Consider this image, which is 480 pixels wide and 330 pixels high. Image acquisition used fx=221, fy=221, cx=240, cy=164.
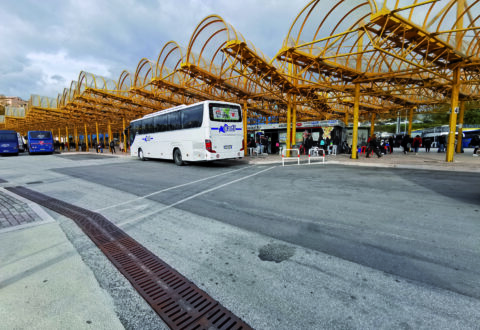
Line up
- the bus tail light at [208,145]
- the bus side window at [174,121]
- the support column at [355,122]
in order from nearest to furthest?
1. the bus tail light at [208,145]
2. the bus side window at [174,121]
3. the support column at [355,122]

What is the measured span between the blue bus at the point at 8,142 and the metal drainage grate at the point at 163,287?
33618 mm

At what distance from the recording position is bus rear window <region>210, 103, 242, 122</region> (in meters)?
11.8

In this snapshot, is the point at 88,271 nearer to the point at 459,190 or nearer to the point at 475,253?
the point at 475,253

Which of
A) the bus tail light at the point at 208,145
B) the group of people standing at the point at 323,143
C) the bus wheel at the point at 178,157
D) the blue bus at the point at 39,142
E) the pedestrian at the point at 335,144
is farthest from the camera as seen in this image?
the blue bus at the point at 39,142

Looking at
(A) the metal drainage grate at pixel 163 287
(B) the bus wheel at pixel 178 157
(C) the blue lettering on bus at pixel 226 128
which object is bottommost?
(A) the metal drainage grate at pixel 163 287

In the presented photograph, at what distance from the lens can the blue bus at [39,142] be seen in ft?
91.5

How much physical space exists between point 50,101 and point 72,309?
46139 millimetres

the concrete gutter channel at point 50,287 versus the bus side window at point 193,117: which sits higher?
the bus side window at point 193,117

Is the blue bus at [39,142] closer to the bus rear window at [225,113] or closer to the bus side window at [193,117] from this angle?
the bus side window at [193,117]

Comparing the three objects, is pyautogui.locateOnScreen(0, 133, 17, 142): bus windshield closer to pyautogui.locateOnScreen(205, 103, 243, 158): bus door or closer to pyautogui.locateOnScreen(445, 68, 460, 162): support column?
pyautogui.locateOnScreen(205, 103, 243, 158): bus door

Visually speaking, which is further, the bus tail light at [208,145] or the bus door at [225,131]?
the bus door at [225,131]

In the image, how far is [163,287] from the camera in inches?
93.4

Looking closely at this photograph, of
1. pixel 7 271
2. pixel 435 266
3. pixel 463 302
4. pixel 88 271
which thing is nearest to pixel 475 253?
pixel 435 266

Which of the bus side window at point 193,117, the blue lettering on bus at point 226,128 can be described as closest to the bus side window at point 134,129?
the bus side window at point 193,117
